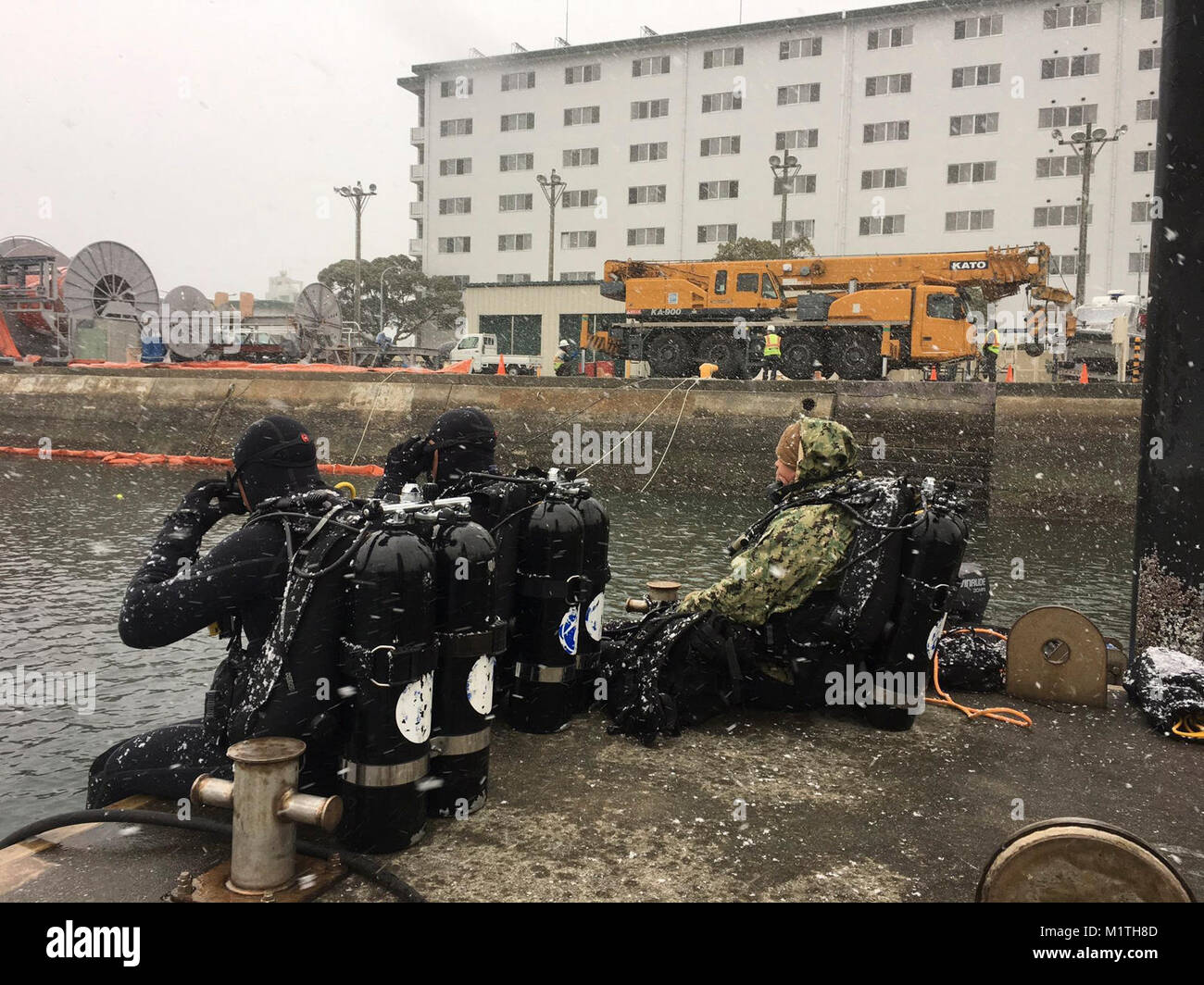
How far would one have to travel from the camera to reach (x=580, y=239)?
51.0m

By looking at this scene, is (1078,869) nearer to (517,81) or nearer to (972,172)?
(972,172)

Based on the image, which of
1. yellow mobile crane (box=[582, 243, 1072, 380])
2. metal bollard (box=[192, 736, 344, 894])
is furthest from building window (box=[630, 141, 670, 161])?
metal bollard (box=[192, 736, 344, 894])

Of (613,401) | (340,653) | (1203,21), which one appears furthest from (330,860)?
(613,401)

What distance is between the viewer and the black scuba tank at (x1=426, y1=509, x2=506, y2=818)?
2.94 meters

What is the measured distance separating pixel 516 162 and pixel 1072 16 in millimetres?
27826

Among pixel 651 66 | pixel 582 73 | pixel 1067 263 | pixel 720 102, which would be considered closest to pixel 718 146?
pixel 720 102

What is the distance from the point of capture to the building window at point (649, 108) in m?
48.5

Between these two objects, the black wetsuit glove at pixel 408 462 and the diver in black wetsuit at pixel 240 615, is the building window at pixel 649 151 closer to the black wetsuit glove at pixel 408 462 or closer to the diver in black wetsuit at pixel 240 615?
the black wetsuit glove at pixel 408 462

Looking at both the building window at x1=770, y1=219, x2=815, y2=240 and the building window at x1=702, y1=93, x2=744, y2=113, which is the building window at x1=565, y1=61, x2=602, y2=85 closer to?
the building window at x1=702, y1=93, x2=744, y2=113

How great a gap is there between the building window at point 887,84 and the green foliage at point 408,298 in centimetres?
2350

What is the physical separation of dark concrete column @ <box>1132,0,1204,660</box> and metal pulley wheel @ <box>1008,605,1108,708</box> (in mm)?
335

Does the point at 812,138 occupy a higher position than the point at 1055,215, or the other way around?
the point at 812,138

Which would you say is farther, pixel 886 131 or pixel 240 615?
pixel 886 131

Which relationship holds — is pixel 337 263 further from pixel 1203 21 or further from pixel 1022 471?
pixel 1203 21
